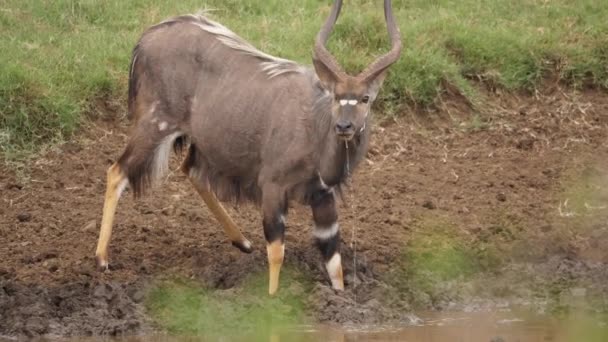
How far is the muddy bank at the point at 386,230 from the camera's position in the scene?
29.7ft

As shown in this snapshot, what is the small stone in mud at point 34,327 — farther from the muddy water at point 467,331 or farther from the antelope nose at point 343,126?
the antelope nose at point 343,126

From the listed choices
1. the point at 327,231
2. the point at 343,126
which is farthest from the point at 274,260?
the point at 343,126

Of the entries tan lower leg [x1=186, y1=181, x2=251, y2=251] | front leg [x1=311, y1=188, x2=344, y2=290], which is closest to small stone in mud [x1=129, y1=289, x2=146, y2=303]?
tan lower leg [x1=186, y1=181, x2=251, y2=251]

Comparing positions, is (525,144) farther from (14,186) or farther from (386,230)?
(14,186)

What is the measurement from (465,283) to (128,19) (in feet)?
13.1

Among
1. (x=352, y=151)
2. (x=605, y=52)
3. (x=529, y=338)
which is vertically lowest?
(x=529, y=338)

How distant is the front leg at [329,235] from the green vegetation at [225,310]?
0.24 meters

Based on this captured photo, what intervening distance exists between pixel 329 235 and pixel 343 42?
312 cm

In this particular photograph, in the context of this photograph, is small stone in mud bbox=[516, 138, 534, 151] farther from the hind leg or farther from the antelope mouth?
the antelope mouth

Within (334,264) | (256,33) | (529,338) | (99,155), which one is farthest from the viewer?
(256,33)

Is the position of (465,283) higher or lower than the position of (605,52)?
lower

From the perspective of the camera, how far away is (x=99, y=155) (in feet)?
35.7

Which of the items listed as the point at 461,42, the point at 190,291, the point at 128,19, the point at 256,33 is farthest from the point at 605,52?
the point at 190,291

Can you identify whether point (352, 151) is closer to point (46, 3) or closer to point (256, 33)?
point (256, 33)
